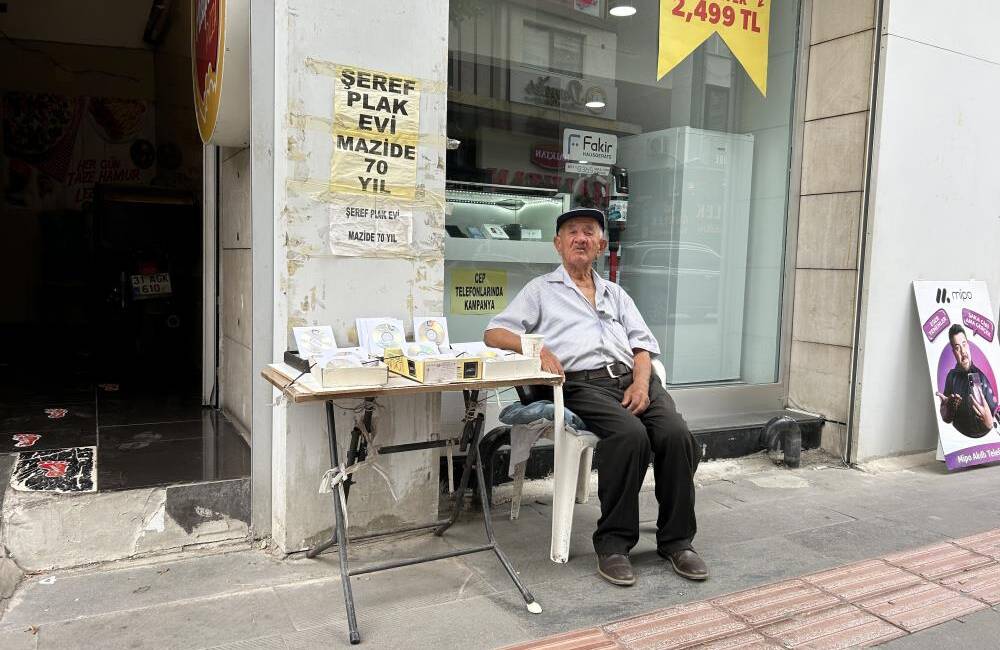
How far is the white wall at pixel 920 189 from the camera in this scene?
15.6ft

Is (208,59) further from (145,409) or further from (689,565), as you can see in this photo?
(689,565)

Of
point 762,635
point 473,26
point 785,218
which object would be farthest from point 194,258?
point 762,635

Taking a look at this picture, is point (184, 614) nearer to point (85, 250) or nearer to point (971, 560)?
point (971, 560)

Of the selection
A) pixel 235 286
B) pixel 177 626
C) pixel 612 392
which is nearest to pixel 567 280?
pixel 612 392

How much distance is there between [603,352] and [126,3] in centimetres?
792

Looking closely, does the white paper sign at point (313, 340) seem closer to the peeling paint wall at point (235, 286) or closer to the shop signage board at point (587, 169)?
the peeling paint wall at point (235, 286)

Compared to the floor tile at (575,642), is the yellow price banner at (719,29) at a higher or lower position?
higher

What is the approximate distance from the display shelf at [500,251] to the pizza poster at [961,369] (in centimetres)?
248

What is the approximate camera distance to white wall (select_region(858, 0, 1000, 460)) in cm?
475

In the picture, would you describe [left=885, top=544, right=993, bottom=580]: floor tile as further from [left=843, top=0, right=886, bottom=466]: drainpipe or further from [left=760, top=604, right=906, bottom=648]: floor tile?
[left=843, top=0, right=886, bottom=466]: drainpipe

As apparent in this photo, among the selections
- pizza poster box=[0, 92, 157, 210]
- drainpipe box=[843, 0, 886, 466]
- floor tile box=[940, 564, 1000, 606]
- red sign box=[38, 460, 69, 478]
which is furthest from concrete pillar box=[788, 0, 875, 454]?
pizza poster box=[0, 92, 157, 210]

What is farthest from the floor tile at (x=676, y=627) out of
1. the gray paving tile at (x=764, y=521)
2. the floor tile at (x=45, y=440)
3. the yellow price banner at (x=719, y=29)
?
the yellow price banner at (x=719, y=29)

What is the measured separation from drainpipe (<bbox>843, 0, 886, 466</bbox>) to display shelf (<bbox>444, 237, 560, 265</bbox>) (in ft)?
6.44

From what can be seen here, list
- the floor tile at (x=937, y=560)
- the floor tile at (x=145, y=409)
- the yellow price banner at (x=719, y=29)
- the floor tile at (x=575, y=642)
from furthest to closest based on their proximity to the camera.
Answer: the yellow price banner at (x=719, y=29) < the floor tile at (x=145, y=409) < the floor tile at (x=937, y=560) < the floor tile at (x=575, y=642)
